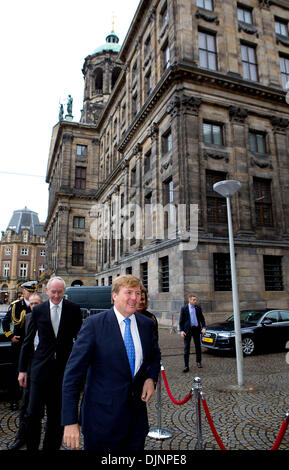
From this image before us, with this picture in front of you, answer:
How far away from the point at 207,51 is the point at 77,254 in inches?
1185

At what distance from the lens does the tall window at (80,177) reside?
149 feet

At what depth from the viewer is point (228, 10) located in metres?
23.2

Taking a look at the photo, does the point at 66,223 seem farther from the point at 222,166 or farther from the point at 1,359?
the point at 1,359

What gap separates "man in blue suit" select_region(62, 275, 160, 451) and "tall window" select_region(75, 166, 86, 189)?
145 feet

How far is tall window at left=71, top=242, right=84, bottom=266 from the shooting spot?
42656mm

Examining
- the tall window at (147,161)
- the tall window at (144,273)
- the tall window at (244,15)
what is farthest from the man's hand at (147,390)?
the tall window at (244,15)

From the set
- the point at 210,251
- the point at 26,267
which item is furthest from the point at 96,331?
the point at 26,267

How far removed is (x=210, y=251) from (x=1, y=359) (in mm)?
14559

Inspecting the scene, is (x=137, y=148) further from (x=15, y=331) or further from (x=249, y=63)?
→ (x=15, y=331)

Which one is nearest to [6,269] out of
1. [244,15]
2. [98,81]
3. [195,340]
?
[98,81]

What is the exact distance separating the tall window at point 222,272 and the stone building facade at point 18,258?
7560 centimetres

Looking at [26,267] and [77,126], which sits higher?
[77,126]
